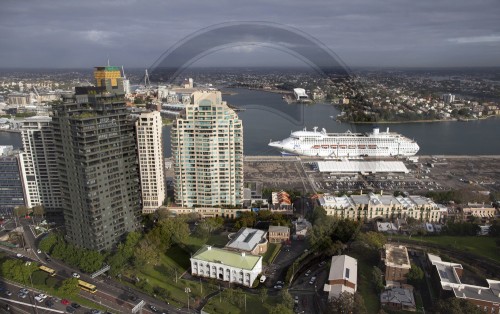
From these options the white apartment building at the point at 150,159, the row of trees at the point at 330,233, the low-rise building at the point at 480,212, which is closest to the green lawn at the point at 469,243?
the row of trees at the point at 330,233

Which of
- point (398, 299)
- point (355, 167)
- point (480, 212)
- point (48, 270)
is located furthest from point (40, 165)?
point (480, 212)

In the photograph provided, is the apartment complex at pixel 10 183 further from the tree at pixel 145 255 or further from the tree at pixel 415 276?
the tree at pixel 415 276

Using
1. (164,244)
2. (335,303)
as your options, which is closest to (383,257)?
(335,303)

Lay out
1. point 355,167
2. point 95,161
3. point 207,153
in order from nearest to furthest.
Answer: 1. point 95,161
2. point 207,153
3. point 355,167

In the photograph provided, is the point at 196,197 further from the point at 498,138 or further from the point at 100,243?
the point at 498,138

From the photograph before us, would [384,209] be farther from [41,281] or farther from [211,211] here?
[41,281]
